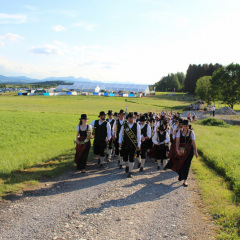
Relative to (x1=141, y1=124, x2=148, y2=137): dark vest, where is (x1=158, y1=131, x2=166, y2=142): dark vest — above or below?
below

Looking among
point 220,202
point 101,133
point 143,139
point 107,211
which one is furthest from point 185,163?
point 101,133

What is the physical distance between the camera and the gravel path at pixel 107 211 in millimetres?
4719

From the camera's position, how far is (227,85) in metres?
52.2

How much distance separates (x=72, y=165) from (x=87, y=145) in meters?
1.37

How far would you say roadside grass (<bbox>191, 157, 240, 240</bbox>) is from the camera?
4836mm

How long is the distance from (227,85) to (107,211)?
53.7 m

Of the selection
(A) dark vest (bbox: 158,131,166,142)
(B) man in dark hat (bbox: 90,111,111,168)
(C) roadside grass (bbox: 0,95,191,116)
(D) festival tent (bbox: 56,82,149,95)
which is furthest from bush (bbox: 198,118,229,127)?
(D) festival tent (bbox: 56,82,149,95)

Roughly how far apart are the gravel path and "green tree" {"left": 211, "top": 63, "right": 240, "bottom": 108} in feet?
161

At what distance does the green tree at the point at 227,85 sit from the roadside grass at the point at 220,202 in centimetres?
4708

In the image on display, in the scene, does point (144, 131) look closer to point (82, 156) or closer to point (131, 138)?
point (131, 138)

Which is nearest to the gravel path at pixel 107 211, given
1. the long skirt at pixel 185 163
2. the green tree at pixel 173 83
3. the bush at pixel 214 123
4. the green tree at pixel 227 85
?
the long skirt at pixel 185 163

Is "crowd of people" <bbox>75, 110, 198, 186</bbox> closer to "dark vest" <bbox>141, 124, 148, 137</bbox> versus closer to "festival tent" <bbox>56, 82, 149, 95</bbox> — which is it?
"dark vest" <bbox>141, 124, 148, 137</bbox>

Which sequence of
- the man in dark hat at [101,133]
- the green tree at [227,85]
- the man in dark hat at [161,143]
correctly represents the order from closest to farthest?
the man in dark hat at [101,133]
the man in dark hat at [161,143]
the green tree at [227,85]

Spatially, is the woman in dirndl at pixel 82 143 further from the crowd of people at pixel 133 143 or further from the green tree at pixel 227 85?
the green tree at pixel 227 85
